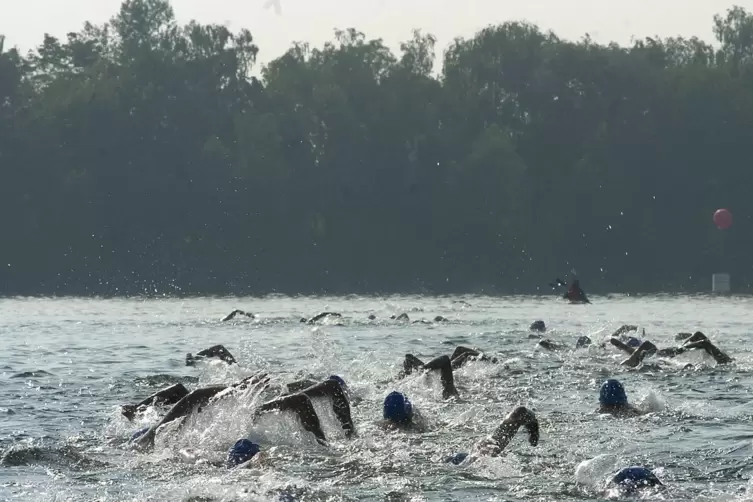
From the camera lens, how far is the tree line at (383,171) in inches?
3285

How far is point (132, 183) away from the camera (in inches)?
3428

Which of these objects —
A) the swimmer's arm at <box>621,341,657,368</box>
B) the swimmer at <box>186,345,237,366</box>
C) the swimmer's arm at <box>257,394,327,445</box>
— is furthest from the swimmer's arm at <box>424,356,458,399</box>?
the swimmer at <box>186,345,237,366</box>

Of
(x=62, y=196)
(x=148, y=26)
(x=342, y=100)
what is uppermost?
(x=148, y=26)

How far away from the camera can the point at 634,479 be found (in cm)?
1175

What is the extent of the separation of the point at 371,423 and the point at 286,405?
1800mm

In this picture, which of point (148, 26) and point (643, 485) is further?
point (148, 26)

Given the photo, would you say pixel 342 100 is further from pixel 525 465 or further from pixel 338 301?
pixel 525 465

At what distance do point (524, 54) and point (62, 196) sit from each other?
1249 inches

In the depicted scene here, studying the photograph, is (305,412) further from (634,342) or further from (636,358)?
(634,342)

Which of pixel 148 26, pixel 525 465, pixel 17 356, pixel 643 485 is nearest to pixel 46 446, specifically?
pixel 525 465

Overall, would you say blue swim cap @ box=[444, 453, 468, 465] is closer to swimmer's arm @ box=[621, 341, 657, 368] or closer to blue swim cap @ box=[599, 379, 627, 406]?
blue swim cap @ box=[599, 379, 627, 406]

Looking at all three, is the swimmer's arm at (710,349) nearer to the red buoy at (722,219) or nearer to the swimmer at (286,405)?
the swimmer at (286,405)

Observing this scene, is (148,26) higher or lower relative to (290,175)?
higher

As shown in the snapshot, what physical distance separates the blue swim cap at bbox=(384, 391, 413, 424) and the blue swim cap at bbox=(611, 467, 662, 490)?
13.4 ft
